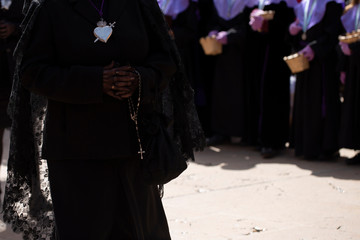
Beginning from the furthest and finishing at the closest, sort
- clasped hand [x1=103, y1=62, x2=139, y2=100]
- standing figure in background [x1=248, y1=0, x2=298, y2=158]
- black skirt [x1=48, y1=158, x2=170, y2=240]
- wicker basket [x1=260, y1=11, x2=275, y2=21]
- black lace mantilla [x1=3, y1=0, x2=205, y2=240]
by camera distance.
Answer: standing figure in background [x1=248, y1=0, x2=298, y2=158] < wicker basket [x1=260, y1=11, x2=275, y2=21] < black lace mantilla [x1=3, y1=0, x2=205, y2=240] < black skirt [x1=48, y1=158, x2=170, y2=240] < clasped hand [x1=103, y1=62, x2=139, y2=100]

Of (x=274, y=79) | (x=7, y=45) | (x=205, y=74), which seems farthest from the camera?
(x=205, y=74)

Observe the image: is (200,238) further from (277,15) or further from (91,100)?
(277,15)

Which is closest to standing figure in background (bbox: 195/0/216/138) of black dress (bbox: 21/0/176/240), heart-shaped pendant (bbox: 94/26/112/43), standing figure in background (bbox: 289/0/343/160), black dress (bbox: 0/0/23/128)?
standing figure in background (bbox: 289/0/343/160)

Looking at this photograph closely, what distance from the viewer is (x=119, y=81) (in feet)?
9.99

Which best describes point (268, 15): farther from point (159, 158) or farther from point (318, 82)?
point (159, 158)

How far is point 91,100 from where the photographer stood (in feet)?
10.0

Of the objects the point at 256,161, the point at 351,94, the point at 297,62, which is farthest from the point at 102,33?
the point at 256,161

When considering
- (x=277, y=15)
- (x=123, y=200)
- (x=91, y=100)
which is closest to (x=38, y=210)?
(x=123, y=200)

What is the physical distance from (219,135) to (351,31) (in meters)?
2.48

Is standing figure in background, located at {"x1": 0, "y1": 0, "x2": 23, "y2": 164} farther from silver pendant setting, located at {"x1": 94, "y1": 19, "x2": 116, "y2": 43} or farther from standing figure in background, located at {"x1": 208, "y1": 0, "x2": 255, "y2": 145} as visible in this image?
standing figure in background, located at {"x1": 208, "y1": 0, "x2": 255, "y2": 145}

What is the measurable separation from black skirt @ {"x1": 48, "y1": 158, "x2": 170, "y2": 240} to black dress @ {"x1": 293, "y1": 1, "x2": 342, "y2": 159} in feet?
14.0

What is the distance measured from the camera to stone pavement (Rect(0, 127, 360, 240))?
15.4ft

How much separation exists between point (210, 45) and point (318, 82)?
1441 mm

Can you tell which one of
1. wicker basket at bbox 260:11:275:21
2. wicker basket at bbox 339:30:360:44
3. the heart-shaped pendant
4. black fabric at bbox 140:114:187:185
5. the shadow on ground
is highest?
the heart-shaped pendant
